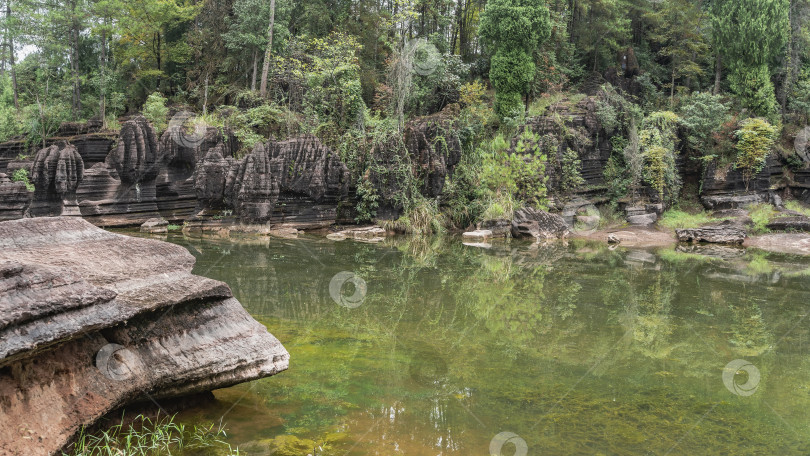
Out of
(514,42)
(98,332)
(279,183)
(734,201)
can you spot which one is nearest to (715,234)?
(734,201)

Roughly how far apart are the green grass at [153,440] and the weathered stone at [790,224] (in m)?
20.1

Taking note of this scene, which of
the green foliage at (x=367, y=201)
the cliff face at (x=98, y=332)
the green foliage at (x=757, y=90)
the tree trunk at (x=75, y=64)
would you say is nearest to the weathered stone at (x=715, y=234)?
the green foliage at (x=757, y=90)

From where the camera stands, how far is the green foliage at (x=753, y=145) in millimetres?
20297

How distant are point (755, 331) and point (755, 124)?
1718 cm

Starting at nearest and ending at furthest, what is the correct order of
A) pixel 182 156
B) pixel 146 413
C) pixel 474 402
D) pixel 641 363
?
pixel 146 413, pixel 474 402, pixel 641 363, pixel 182 156

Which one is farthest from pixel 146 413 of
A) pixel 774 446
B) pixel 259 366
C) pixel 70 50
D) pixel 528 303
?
pixel 70 50

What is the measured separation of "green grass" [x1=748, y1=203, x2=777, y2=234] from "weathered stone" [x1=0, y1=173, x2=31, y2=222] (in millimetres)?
22924

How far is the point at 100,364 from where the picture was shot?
11.0 feet

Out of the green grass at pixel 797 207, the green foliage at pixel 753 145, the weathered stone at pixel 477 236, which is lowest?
the weathered stone at pixel 477 236

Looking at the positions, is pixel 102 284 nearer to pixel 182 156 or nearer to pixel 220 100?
pixel 182 156

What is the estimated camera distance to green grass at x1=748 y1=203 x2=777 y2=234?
18078 millimetres

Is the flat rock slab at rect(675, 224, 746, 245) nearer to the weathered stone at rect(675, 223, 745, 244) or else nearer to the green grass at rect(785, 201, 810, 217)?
the weathered stone at rect(675, 223, 745, 244)

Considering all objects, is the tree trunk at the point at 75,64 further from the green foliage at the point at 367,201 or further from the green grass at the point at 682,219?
the green grass at the point at 682,219

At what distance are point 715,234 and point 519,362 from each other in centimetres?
1522
